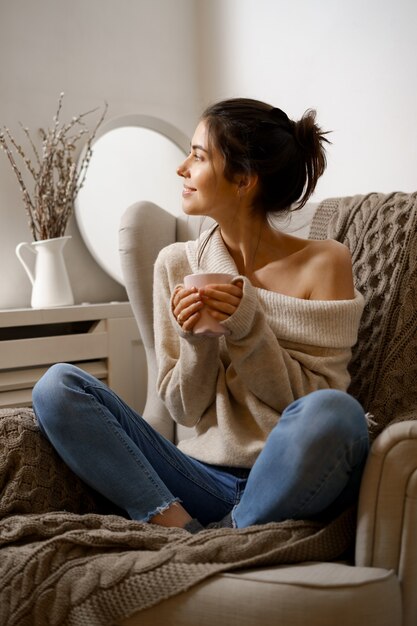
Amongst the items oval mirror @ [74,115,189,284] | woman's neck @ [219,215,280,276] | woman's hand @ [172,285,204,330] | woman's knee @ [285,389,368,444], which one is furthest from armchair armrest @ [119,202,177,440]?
woman's knee @ [285,389,368,444]

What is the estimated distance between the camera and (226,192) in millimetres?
1627

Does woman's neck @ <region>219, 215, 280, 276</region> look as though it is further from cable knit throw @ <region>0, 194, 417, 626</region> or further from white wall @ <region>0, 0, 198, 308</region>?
white wall @ <region>0, 0, 198, 308</region>

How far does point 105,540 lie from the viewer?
1244 millimetres

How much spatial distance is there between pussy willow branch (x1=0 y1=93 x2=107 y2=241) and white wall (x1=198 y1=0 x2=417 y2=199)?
1.99 ft

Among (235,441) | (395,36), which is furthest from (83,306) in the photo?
(395,36)

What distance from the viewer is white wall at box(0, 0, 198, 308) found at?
2.52m

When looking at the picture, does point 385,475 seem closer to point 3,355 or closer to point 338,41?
point 3,355

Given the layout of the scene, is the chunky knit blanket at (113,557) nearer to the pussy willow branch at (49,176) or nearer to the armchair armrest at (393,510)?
the armchair armrest at (393,510)

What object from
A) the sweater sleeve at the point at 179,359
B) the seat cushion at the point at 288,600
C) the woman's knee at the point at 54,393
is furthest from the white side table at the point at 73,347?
the seat cushion at the point at 288,600

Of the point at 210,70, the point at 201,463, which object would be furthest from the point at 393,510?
the point at 210,70

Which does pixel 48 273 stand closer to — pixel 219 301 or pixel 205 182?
pixel 205 182

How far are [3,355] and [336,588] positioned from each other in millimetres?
A: 1339

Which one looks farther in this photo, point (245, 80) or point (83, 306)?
point (245, 80)

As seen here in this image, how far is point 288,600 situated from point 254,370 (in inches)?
18.2
